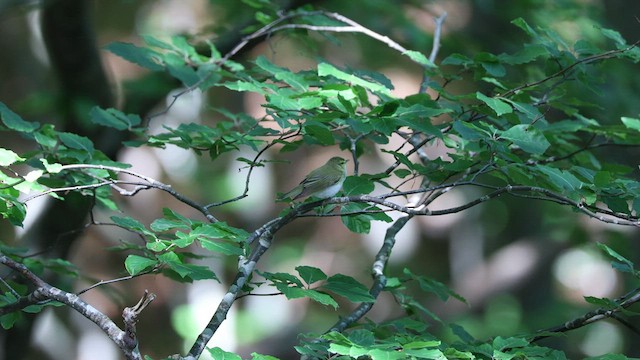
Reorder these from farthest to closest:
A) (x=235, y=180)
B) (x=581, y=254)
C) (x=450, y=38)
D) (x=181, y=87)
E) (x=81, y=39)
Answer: (x=581, y=254) → (x=235, y=180) → (x=450, y=38) → (x=181, y=87) → (x=81, y=39)

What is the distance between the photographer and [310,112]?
7.92ft

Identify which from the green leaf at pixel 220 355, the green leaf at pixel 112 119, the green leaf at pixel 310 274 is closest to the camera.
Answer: the green leaf at pixel 220 355

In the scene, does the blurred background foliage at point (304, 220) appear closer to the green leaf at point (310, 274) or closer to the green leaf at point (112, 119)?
the green leaf at point (112, 119)

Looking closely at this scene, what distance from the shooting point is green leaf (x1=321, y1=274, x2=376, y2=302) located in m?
2.04

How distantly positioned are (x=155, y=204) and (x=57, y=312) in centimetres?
246

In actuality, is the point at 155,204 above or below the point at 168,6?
below

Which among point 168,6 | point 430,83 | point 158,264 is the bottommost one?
point 158,264

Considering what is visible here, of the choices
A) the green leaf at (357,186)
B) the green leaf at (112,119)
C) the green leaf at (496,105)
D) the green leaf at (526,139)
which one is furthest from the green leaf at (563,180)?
the green leaf at (112,119)

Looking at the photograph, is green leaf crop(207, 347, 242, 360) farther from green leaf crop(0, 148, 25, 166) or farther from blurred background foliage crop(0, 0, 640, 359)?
blurred background foliage crop(0, 0, 640, 359)

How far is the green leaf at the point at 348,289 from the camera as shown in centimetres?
204

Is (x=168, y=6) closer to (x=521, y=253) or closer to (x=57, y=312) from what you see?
(x=57, y=312)

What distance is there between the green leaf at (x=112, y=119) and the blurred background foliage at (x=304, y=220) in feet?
1.07

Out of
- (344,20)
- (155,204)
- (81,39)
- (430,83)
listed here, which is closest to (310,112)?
(430,83)

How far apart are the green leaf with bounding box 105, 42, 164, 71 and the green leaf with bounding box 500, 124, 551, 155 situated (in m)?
1.45
